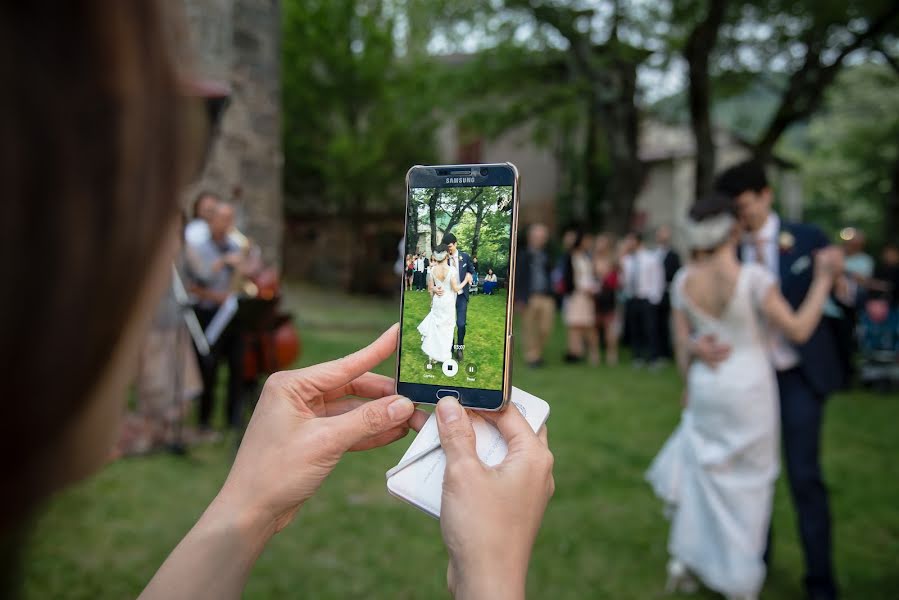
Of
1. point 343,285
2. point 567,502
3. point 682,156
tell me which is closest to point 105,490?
point 567,502

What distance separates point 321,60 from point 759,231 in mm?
23834

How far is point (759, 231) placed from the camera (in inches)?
151

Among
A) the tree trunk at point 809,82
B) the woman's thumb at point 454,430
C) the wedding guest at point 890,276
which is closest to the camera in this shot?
the woman's thumb at point 454,430

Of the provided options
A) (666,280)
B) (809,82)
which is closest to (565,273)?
(666,280)

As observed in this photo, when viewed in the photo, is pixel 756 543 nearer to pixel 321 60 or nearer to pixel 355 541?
pixel 355 541

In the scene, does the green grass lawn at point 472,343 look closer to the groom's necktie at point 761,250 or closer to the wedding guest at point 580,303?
the groom's necktie at point 761,250

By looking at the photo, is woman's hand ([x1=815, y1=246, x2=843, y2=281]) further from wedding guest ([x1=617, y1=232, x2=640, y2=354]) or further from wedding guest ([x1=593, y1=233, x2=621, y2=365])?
wedding guest ([x1=617, y1=232, x2=640, y2=354])

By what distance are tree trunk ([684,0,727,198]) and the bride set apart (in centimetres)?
1040

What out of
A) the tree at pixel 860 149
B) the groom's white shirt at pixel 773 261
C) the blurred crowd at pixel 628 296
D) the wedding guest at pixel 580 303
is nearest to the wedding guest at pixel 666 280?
the blurred crowd at pixel 628 296

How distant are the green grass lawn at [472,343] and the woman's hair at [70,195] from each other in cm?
83

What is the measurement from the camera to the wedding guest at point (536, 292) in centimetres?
1128

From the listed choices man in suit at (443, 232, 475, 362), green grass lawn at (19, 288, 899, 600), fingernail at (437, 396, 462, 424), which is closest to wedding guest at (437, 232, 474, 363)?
man in suit at (443, 232, 475, 362)

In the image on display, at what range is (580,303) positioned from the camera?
11781 millimetres

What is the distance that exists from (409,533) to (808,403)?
231 cm
